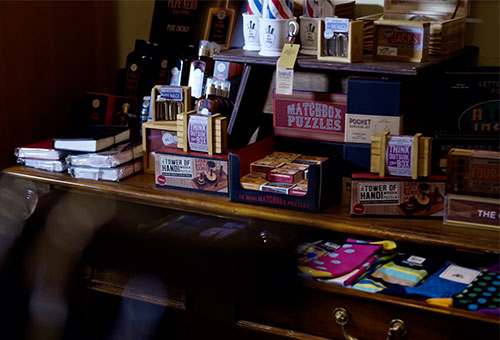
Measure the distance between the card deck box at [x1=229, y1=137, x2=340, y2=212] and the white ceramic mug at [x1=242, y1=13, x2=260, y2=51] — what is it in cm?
33

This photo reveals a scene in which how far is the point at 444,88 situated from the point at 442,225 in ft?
1.41

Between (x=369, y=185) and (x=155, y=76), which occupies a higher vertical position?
(x=155, y=76)

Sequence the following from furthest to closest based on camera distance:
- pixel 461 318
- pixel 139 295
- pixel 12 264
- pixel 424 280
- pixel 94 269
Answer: pixel 12 264, pixel 94 269, pixel 139 295, pixel 424 280, pixel 461 318

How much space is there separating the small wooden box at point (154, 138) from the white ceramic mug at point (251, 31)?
1.21ft

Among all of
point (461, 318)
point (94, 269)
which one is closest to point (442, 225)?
point (461, 318)

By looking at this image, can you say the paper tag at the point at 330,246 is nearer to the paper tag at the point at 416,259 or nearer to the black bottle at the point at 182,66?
the paper tag at the point at 416,259

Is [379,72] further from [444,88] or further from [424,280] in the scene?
[424,280]

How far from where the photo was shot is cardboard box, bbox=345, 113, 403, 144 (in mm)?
2020

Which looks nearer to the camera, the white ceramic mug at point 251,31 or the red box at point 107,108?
the white ceramic mug at point 251,31

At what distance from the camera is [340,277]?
1910mm

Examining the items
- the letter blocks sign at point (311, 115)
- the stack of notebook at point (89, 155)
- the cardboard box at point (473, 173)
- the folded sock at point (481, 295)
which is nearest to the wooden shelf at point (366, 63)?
the letter blocks sign at point (311, 115)

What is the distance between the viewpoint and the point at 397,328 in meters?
1.79

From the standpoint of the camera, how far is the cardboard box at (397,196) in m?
1.95

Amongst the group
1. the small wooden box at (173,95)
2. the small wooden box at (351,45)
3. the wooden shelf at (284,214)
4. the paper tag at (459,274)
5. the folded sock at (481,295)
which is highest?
the small wooden box at (351,45)
